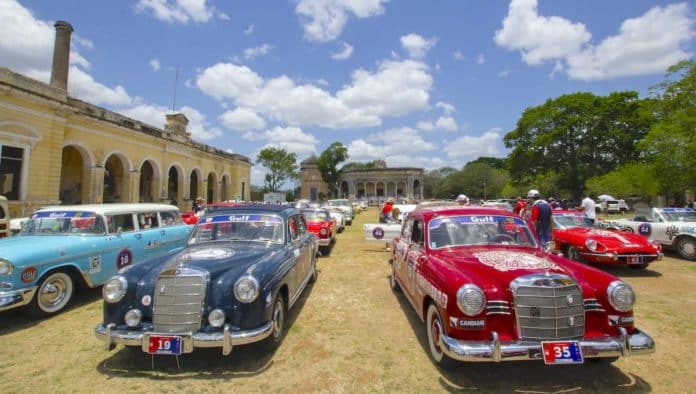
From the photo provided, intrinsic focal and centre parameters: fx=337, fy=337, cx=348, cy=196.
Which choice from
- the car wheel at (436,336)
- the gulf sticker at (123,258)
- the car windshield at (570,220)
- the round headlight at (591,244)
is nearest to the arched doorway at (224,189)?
the gulf sticker at (123,258)

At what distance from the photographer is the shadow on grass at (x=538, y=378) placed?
3.10 metres

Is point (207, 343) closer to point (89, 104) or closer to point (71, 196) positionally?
point (89, 104)

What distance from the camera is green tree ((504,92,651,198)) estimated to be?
3434 cm

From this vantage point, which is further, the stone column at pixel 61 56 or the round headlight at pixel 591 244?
the stone column at pixel 61 56

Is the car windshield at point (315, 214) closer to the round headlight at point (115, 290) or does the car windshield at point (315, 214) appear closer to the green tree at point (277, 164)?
the round headlight at point (115, 290)

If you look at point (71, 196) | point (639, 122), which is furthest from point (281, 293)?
point (639, 122)

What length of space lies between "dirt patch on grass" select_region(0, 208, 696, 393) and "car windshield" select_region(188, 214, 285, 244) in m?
1.29

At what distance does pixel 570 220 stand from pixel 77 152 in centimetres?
2372

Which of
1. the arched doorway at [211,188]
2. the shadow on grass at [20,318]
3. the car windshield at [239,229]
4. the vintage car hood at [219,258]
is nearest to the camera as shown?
the vintage car hood at [219,258]

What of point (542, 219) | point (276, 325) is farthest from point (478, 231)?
point (542, 219)

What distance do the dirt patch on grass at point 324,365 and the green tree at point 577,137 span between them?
37.1 m

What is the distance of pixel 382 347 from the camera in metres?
4.04

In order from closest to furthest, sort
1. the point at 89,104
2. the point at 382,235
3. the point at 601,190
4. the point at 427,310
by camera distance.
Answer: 1. the point at 427,310
2. the point at 382,235
3. the point at 89,104
4. the point at 601,190

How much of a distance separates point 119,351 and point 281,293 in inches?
75.8
